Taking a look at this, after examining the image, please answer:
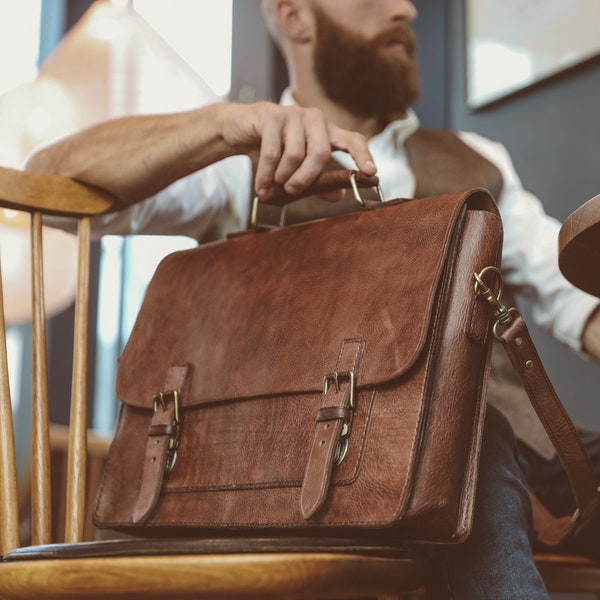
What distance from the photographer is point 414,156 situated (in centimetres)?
127

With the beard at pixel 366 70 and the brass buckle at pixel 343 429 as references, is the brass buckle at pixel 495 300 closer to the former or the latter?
the brass buckle at pixel 343 429

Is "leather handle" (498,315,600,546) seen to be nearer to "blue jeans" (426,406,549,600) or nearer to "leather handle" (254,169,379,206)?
"blue jeans" (426,406,549,600)

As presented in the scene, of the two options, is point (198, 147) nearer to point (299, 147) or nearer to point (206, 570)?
point (299, 147)

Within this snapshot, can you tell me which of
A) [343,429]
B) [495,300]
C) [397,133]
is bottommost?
[343,429]

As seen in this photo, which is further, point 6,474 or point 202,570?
point 6,474

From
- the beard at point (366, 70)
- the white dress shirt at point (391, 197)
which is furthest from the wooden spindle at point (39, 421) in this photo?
the beard at point (366, 70)

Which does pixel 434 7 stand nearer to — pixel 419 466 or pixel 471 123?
pixel 471 123

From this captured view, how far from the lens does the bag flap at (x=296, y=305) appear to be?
2.28 feet

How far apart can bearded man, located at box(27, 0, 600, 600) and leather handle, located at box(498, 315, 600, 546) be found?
5cm

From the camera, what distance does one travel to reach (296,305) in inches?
30.5

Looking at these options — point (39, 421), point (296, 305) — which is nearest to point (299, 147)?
point (296, 305)

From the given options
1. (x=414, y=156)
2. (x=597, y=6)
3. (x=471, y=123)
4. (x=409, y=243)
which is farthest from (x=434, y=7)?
(x=409, y=243)

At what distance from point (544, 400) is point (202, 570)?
1.07 ft

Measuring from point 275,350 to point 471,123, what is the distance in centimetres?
145
